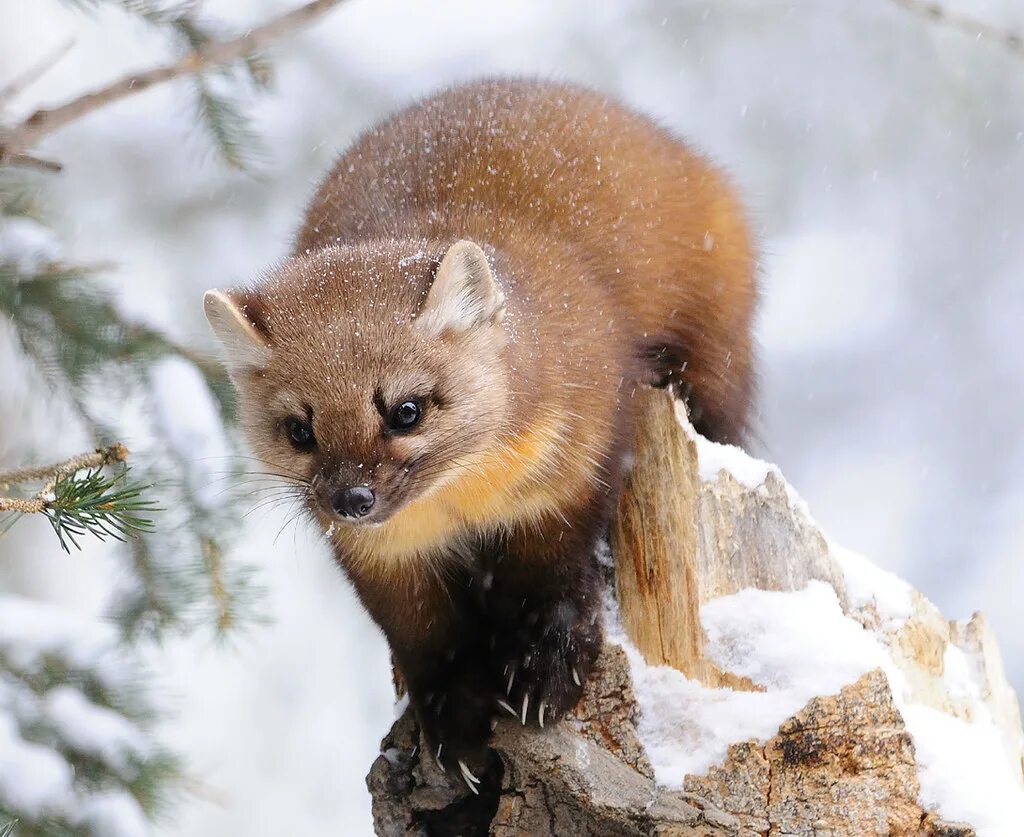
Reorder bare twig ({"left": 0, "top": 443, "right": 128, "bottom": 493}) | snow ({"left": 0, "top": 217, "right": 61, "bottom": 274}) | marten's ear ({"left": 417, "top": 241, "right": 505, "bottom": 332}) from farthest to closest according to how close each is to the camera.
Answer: snow ({"left": 0, "top": 217, "right": 61, "bottom": 274}) → marten's ear ({"left": 417, "top": 241, "right": 505, "bottom": 332}) → bare twig ({"left": 0, "top": 443, "right": 128, "bottom": 493})

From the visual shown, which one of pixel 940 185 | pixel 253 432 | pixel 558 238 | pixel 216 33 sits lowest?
pixel 253 432

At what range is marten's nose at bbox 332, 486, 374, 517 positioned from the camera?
10.7 ft

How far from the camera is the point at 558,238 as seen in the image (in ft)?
14.1

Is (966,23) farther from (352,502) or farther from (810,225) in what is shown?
(810,225)

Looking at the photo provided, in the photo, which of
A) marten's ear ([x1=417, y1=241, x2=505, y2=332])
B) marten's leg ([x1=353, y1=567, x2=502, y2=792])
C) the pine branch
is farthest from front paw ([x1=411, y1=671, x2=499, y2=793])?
the pine branch

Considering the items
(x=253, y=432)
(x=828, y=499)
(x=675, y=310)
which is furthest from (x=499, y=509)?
(x=828, y=499)

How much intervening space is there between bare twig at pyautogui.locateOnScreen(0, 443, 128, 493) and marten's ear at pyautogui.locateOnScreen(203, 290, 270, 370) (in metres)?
0.78

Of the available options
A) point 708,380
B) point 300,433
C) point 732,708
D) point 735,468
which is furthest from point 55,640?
point 708,380

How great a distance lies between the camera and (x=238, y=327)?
3.62 m

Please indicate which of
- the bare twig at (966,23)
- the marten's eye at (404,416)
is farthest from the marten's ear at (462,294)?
the bare twig at (966,23)

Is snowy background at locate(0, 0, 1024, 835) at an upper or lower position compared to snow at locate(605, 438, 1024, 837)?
upper

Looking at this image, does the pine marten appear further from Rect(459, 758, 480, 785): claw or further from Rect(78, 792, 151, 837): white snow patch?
Rect(78, 792, 151, 837): white snow patch

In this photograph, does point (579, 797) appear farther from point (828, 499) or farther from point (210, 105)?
point (828, 499)

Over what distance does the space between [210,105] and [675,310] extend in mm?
1816
